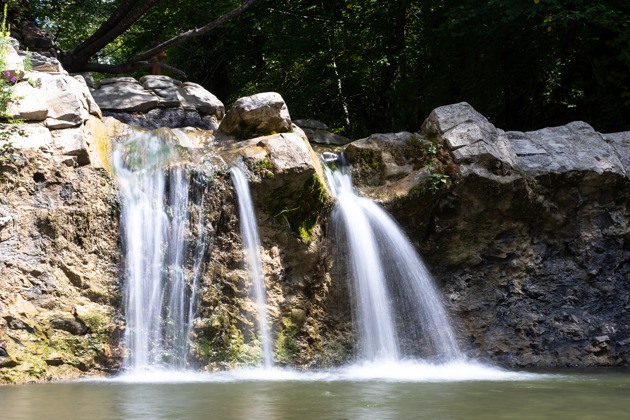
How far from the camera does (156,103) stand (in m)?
9.66

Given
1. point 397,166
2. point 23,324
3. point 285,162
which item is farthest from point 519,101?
point 23,324

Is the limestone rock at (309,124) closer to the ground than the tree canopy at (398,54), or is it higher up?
closer to the ground

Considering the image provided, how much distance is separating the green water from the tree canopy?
7.27m

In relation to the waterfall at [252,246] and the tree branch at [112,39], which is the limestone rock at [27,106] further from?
the tree branch at [112,39]

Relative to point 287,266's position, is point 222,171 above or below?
above

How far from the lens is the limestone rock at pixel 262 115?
7.76 meters

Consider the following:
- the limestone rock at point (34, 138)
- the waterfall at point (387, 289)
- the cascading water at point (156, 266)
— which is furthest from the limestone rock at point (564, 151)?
the limestone rock at point (34, 138)

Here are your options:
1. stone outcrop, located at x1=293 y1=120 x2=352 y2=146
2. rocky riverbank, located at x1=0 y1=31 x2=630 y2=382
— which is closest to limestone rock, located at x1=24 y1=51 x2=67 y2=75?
rocky riverbank, located at x1=0 y1=31 x2=630 y2=382

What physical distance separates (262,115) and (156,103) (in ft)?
8.58

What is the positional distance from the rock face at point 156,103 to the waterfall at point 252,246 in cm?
310

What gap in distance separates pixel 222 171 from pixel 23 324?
248 centimetres

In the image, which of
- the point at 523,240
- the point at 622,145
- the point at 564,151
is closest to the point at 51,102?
the point at 523,240

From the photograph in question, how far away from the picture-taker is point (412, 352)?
756 centimetres

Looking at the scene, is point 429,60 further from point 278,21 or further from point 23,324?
point 23,324
